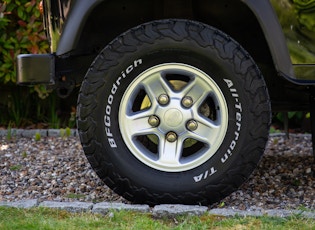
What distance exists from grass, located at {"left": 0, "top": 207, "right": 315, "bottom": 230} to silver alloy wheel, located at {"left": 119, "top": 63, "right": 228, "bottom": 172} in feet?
1.27

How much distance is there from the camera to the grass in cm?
363

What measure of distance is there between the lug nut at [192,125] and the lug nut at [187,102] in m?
0.09

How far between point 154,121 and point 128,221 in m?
0.61

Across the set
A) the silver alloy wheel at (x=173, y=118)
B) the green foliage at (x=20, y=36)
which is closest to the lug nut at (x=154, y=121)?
the silver alloy wheel at (x=173, y=118)

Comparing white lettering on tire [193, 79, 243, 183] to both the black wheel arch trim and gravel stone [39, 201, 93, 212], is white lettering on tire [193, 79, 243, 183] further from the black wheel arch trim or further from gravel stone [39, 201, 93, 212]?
gravel stone [39, 201, 93, 212]

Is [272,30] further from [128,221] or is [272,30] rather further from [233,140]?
[128,221]

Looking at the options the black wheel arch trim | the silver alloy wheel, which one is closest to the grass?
the silver alloy wheel

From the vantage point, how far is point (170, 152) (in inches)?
163

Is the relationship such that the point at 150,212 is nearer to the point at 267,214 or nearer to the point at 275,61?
the point at 267,214

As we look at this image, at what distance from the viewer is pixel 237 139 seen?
405 centimetres

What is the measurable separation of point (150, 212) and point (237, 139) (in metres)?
0.60

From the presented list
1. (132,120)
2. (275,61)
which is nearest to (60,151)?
(132,120)

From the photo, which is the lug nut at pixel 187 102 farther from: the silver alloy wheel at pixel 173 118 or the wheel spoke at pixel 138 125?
the wheel spoke at pixel 138 125

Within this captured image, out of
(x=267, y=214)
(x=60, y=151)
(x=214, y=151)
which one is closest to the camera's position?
(x=267, y=214)
